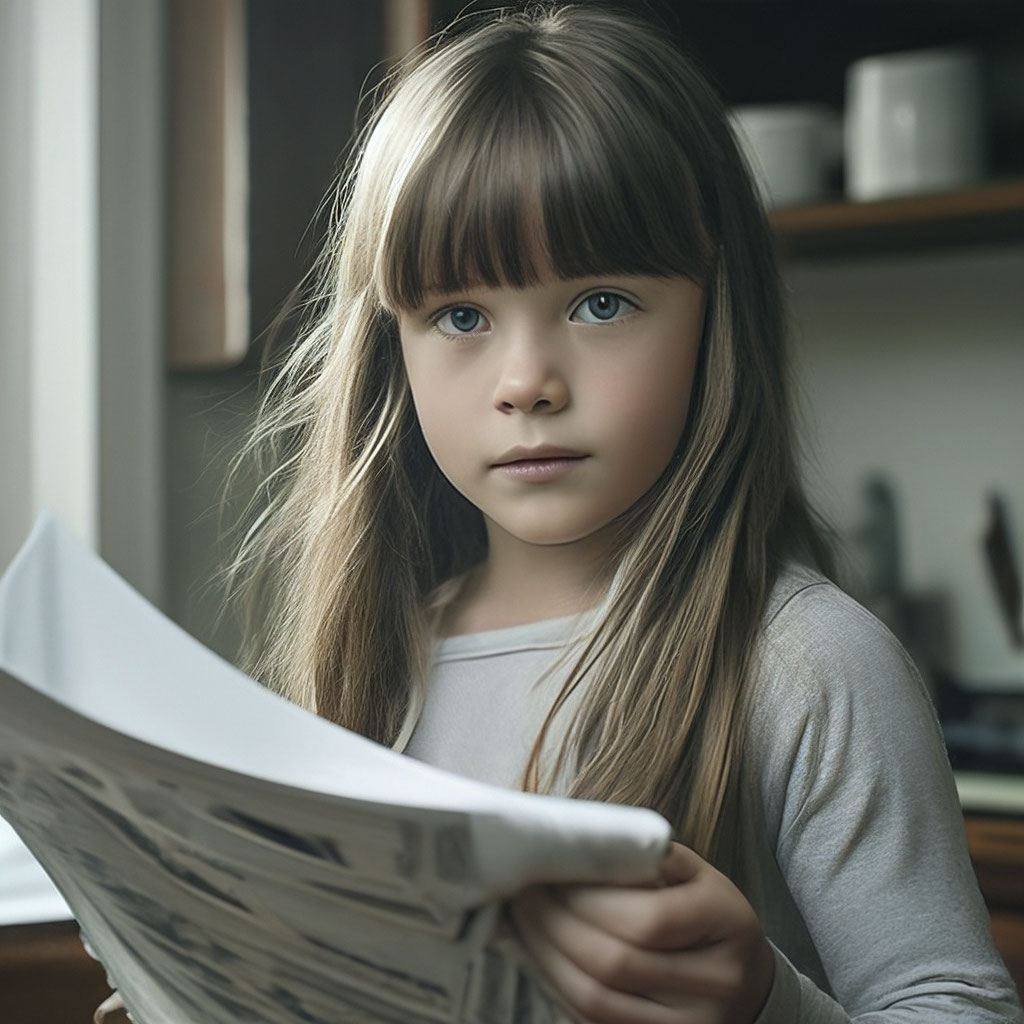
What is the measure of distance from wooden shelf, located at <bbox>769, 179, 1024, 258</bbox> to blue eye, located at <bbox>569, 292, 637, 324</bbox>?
2.76ft

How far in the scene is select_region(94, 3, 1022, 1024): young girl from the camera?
20.4 inches

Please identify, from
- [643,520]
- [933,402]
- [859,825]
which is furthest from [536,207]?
[933,402]

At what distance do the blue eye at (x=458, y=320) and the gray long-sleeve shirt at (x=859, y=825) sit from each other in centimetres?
17

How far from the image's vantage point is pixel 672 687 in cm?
57

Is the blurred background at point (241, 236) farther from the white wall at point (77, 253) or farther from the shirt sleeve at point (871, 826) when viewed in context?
the shirt sleeve at point (871, 826)

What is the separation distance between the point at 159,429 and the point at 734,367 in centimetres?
108

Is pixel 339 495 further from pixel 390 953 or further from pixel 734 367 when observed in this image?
pixel 390 953

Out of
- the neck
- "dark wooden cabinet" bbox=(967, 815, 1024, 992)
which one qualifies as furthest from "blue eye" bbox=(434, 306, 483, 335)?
"dark wooden cabinet" bbox=(967, 815, 1024, 992)

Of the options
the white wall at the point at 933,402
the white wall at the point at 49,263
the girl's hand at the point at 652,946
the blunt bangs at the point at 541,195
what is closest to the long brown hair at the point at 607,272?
the blunt bangs at the point at 541,195

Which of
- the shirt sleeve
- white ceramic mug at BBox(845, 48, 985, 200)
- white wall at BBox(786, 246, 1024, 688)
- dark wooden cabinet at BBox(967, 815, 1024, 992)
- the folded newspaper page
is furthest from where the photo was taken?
white wall at BBox(786, 246, 1024, 688)

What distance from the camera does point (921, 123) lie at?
147 centimetres

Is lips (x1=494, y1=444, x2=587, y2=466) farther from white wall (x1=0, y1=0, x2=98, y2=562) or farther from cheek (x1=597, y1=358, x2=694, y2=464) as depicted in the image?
white wall (x1=0, y1=0, x2=98, y2=562)

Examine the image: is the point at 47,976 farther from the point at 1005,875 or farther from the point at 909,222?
the point at 909,222

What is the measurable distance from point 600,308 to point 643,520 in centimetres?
10
